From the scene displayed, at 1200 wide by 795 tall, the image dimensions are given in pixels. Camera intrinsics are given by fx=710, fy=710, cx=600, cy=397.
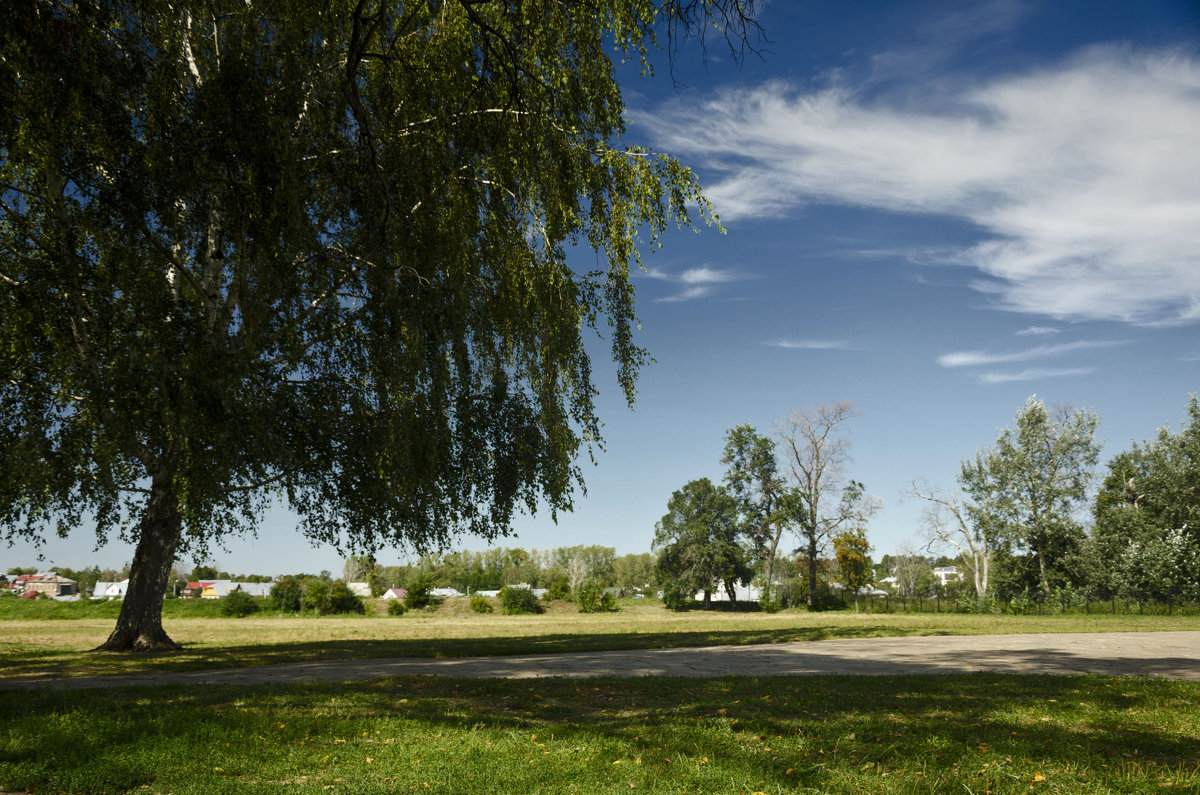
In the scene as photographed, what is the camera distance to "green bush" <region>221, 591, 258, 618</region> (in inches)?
→ 1594

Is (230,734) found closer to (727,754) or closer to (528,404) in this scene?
(727,754)

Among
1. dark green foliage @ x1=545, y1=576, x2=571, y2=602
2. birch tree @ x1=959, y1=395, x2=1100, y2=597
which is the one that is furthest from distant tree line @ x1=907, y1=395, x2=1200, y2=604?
dark green foliage @ x1=545, y1=576, x2=571, y2=602

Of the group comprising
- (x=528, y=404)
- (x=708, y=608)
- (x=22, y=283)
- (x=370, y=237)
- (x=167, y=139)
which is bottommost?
(x=708, y=608)

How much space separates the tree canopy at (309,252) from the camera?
8.91 metres

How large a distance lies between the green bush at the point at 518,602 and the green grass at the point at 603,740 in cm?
3874

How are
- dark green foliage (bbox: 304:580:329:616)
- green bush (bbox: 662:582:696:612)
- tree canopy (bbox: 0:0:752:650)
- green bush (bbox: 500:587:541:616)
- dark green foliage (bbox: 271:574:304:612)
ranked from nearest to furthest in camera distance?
tree canopy (bbox: 0:0:752:650) → dark green foliage (bbox: 304:580:329:616) → dark green foliage (bbox: 271:574:304:612) → green bush (bbox: 500:587:541:616) → green bush (bbox: 662:582:696:612)

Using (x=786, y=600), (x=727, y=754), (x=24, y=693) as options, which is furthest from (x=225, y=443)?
(x=786, y=600)

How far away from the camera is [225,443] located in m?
9.38

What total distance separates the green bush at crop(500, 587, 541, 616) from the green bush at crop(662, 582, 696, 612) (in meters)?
10.6

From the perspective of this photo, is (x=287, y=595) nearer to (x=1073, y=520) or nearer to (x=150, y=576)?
(x=150, y=576)

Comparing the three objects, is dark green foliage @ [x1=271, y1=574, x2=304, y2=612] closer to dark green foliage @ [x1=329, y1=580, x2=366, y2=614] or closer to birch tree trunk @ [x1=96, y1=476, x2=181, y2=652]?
dark green foliage @ [x1=329, y1=580, x2=366, y2=614]

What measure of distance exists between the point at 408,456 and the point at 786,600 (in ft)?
148

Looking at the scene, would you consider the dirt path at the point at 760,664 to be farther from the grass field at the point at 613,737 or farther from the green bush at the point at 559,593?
the green bush at the point at 559,593

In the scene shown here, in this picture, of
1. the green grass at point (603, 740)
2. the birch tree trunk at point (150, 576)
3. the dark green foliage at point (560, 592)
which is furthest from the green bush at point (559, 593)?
the green grass at point (603, 740)
